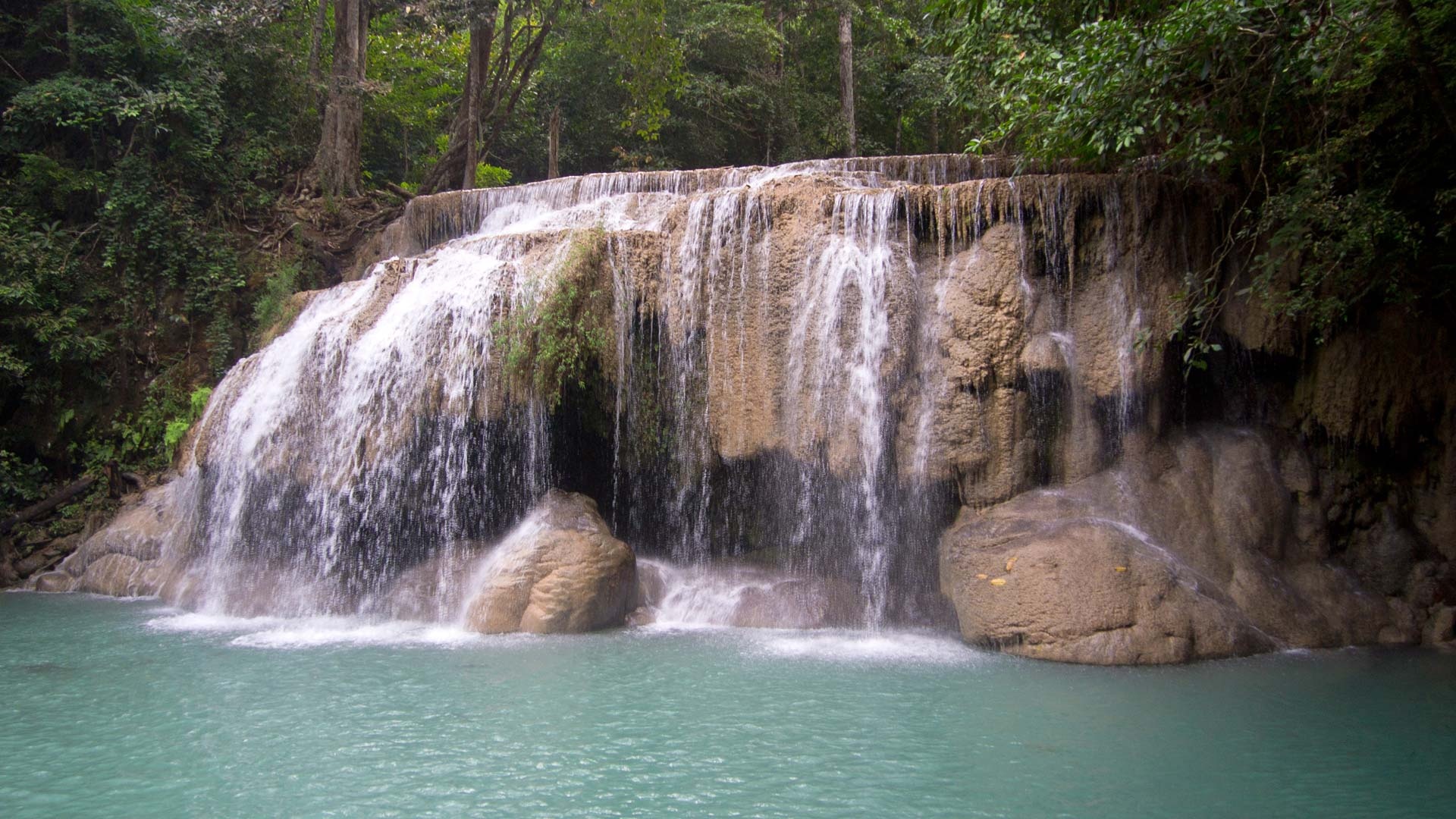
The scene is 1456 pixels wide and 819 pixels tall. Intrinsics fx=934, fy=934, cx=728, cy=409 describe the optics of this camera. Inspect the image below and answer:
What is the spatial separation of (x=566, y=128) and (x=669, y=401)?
14022 mm

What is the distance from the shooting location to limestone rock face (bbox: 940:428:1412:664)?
27.0ft

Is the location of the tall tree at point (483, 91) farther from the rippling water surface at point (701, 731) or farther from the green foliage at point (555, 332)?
the rippling water surface at point (701, 731)

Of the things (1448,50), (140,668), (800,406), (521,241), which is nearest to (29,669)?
(140,668)

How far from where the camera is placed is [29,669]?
8.09 metres

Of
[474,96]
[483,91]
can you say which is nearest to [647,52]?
[483,91]

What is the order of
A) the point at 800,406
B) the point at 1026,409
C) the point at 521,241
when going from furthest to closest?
the point at 521,241 → the point at 800,406 → the point at 1026,409

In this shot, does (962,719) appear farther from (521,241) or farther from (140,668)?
(521,241)

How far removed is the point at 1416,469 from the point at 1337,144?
3.86m

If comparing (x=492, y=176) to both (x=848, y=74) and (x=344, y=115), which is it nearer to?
(x=344, y=115)

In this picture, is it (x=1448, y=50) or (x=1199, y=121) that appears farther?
(x=1199, y=121)

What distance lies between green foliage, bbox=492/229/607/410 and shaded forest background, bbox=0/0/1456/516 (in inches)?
187

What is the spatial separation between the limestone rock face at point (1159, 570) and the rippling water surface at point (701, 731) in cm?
33

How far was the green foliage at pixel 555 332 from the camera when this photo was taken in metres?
10.6

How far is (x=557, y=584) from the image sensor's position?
968 cm
